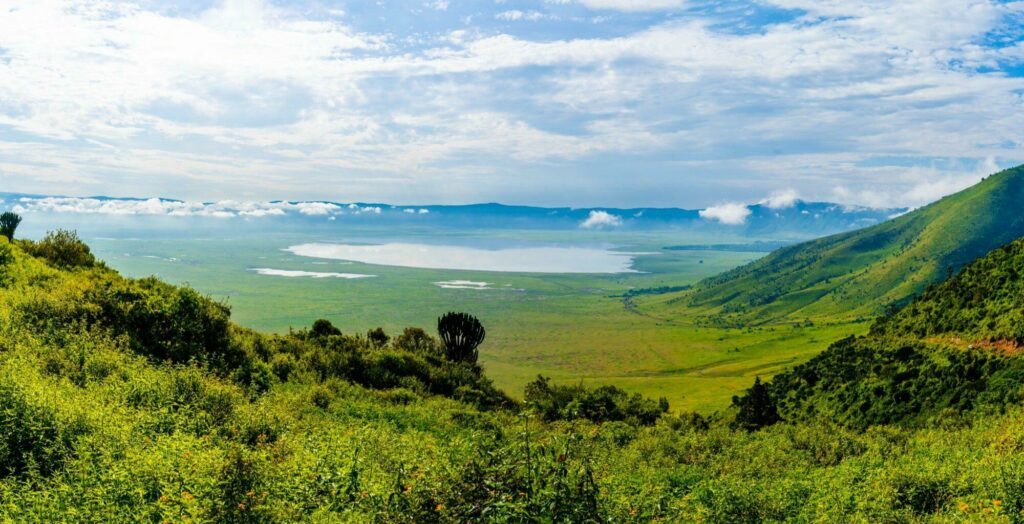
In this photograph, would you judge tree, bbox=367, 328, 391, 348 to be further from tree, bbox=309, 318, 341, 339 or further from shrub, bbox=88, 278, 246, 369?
shrub, bbox=88, 278, 246, 369

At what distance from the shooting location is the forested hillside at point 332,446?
10.9m

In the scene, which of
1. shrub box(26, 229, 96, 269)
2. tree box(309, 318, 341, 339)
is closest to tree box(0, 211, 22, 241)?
shrub box(26, 229, 96, 269)

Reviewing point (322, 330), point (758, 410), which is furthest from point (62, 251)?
point (758, 410)

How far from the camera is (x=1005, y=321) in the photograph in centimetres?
4356

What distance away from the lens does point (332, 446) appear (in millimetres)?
15781

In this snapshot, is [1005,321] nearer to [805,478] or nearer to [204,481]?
[805,478]

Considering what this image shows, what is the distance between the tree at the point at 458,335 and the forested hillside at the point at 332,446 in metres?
14.5

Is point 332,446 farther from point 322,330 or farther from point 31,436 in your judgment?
point 322,330

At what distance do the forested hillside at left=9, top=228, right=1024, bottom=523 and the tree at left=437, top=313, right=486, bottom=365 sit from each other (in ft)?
47.6

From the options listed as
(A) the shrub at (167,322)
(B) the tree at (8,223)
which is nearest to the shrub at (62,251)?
(B) the tree at (8,223)

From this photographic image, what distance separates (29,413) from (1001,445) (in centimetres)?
3039

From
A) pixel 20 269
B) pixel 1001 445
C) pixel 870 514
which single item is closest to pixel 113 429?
pixel 870 514

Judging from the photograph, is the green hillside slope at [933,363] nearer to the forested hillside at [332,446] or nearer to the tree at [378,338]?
the forested hillside at [332,446]

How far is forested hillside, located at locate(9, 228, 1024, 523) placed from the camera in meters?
10.9
